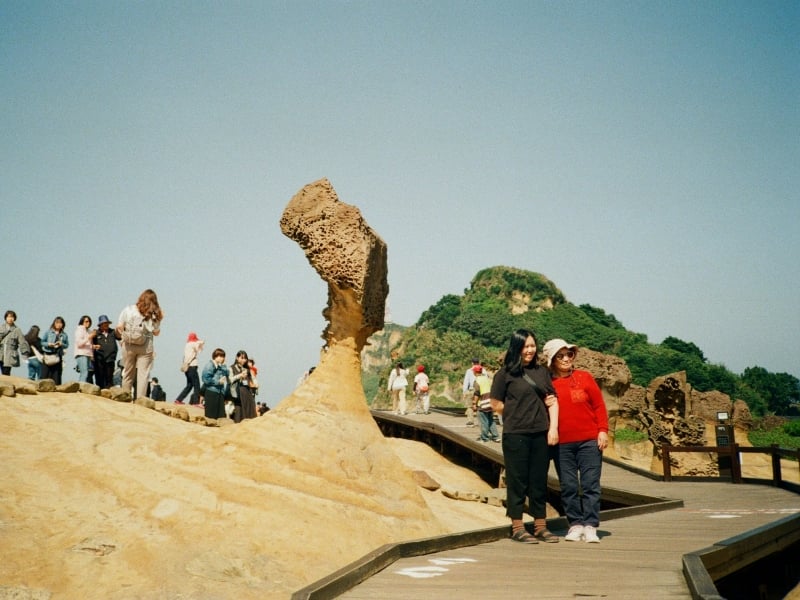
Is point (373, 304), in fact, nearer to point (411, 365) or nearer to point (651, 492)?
point (651, 492)

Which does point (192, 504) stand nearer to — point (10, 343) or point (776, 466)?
point (10, 343)

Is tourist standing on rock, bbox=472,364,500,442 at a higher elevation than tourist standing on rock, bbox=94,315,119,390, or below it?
below

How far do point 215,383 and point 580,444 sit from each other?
6.81 metres

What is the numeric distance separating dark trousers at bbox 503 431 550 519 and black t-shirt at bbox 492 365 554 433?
0.22 feet

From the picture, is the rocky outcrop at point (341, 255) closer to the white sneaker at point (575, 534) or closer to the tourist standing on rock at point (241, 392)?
the white sneaker at point (575, 534)

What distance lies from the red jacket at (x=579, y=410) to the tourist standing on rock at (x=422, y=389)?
12676 millimetres

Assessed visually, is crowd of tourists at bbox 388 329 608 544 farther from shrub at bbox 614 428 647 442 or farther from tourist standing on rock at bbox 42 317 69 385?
shrub at bbox 614 428 647 442

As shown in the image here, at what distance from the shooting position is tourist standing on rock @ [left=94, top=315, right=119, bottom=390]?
10.5 m

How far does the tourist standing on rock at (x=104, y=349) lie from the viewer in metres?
10.5

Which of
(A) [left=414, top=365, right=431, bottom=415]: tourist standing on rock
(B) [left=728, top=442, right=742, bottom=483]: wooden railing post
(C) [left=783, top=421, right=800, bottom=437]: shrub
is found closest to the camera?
(B) [left=728, top=442, right=742, bottom=483]: wooden railing post

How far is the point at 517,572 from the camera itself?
159 inches

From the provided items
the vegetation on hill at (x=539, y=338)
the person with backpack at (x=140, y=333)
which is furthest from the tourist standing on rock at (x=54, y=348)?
the vegetation on hill at (x=539, y=338)

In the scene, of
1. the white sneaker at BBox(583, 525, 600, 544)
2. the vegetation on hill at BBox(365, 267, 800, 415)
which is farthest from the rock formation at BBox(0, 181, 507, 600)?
the vegetation on hill at BBox(365, 267, 800, 415)

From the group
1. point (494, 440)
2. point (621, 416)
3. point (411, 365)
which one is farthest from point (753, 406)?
point (494, 440)
